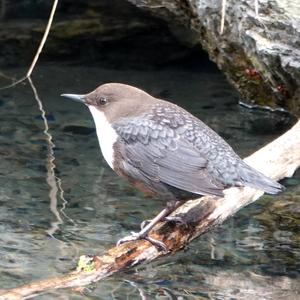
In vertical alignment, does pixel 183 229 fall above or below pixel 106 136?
below

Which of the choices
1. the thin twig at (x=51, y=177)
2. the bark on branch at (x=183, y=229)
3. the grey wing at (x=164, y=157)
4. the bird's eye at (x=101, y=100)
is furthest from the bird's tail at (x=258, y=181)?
the thin twig at (x=51, y=177)

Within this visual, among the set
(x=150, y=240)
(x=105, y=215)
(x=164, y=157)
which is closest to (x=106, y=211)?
(x=105, y=215)

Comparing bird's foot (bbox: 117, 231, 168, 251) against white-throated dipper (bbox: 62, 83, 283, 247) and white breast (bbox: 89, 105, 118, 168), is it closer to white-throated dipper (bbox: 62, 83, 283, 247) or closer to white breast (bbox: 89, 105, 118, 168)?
white-throated dipper (bbox: 62, 83, 283, 247)

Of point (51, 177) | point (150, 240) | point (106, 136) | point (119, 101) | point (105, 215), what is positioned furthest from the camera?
point (51, 177)

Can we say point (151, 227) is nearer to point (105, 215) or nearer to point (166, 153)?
point (166, 153)

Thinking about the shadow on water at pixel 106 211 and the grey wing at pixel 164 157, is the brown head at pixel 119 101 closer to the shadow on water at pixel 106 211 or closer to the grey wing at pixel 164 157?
the grey wing at pixel 164 157

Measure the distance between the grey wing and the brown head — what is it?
10 cm

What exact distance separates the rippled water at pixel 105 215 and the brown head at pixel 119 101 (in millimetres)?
817

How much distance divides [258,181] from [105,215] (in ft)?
5.47

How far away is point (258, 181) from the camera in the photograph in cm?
375

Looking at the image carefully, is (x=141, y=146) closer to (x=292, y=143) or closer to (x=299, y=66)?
(x=292, y=143)

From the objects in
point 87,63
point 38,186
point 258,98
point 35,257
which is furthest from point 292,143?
point 87,63

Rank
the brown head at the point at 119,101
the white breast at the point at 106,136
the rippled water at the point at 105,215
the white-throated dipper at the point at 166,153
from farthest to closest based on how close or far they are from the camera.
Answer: the rippled water at the point at 105,215, the brown head at the point at 119,101, the white breast at the point at 106,136, the white-throated dipper at the point at 166,153

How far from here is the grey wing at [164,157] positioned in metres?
3.83
